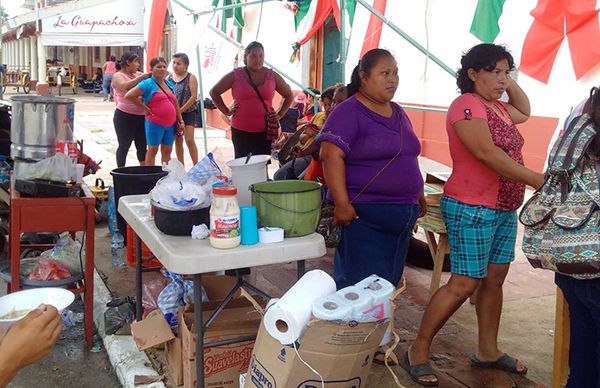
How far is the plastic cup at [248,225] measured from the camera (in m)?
2.68

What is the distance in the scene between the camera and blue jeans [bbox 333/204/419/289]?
10.8 ft

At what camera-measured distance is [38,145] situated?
408 centimetres

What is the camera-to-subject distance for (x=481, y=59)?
315 centimetres

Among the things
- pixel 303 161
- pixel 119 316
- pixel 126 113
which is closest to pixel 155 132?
pixel 126 113

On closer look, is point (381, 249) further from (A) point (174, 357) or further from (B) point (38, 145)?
(B) point (38, 145)

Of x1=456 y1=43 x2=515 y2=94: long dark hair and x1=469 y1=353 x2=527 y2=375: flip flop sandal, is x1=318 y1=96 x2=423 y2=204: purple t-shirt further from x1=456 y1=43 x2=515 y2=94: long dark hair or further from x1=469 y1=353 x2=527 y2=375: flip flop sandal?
x1=469 y1=353 x2=527 y2=375: flip flop sandal

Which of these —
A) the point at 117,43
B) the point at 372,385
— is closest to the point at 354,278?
the point at 372,385

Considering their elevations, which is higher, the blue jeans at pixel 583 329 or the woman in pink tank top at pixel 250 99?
the woman in pink tank top at pixel 250 99

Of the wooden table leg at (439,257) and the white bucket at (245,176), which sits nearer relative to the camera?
the white bucket at (245,176)

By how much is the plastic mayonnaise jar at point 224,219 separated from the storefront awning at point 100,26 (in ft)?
67.8

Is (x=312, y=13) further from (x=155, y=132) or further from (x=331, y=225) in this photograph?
(x=331, y=225)

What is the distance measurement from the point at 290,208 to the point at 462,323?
1.97 meters

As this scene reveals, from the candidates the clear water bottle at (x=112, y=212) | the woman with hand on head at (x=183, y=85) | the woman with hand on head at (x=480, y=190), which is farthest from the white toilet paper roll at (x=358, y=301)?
the woman with hand on head at (x=183, y=85)

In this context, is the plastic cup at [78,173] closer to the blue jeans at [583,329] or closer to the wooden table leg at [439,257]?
the wooden table leg at [439,257]
